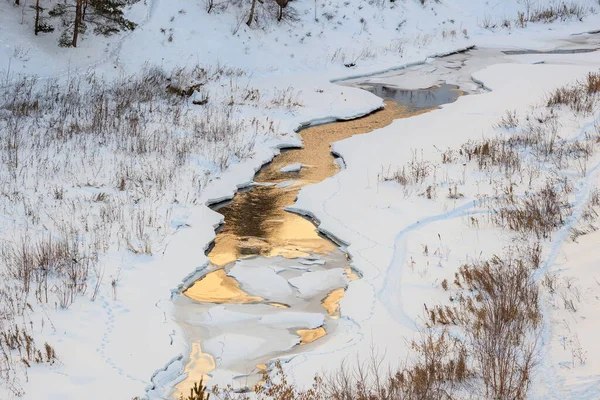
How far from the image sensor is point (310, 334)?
659 cm

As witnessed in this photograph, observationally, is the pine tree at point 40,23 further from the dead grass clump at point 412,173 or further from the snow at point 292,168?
the dead grass clump at point 412,173

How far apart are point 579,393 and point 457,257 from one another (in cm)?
326

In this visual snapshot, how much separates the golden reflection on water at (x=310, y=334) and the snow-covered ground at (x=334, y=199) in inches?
9.2

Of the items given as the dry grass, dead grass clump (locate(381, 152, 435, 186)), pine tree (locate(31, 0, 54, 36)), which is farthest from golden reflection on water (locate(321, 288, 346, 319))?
pine tree (locate(31, 0, 54, 36))

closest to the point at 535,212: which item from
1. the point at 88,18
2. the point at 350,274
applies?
the point at 350,274

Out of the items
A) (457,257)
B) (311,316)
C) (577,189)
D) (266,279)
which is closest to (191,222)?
(266,279)

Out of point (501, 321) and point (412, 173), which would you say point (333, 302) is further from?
point (412, 173)

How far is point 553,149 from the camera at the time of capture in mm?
11430

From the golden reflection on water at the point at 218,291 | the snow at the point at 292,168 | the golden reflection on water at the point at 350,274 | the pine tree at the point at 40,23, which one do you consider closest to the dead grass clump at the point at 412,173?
the snow at the point at 292,168

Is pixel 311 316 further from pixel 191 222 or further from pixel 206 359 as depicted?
pixel 191 222

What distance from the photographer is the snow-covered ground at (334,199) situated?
5.75m

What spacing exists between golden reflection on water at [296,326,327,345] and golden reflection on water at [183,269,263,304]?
0.87 m

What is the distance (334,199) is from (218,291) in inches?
136

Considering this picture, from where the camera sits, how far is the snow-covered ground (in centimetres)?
575
